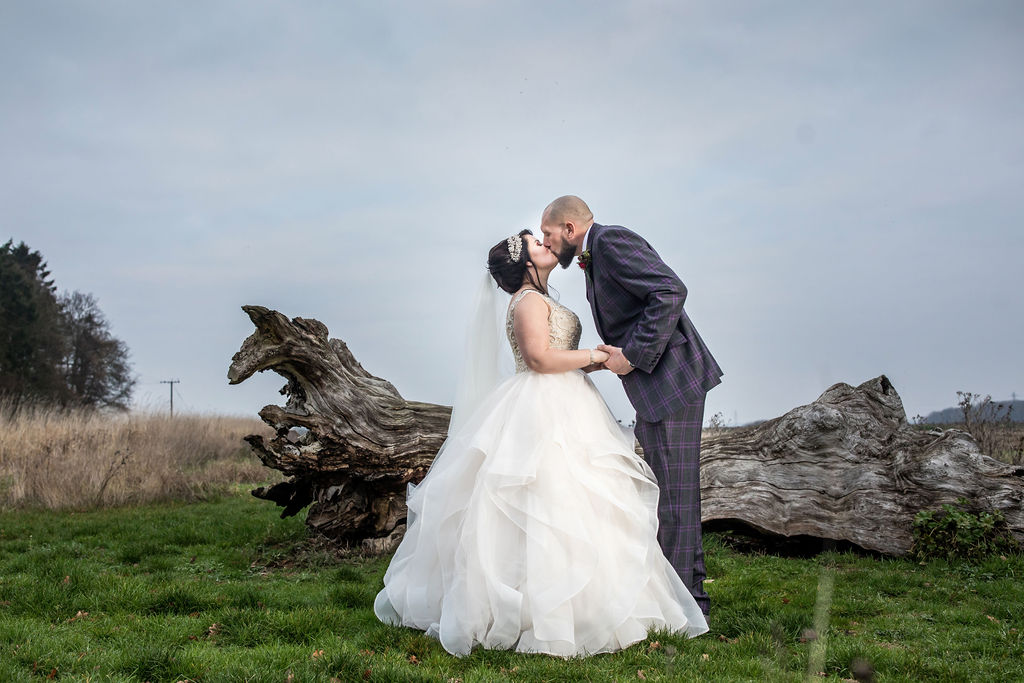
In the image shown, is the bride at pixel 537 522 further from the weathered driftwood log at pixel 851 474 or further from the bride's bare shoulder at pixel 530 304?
the weathered driftwood log at pixel 851 474

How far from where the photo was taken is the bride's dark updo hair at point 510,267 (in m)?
5.26

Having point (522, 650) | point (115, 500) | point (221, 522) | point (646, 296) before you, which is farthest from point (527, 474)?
point (115, 500)

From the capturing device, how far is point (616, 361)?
5.11 meters

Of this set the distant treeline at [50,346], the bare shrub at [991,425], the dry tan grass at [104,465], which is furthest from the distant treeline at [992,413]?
the distant treeline at [50,346]

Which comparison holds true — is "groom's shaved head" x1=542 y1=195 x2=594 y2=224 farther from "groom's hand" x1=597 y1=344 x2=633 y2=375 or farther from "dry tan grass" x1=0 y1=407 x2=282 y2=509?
"dry tan grass" x1=0 y1=407 x2=282 y2=509

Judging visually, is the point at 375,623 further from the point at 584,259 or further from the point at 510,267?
the point at 584,259

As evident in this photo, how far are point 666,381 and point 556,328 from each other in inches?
33.0

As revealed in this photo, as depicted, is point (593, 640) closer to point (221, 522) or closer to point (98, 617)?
point (98, 617)

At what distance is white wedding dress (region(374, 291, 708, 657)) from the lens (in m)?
4.40

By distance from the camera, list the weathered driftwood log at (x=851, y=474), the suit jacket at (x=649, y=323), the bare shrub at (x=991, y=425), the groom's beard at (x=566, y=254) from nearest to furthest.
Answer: the suit jacket at (x=649, y=323), the groom's beard at (x=566, y=254), the weathered driftwood log at (x=851, y=474), the bare shrub at (x=991, y=425)

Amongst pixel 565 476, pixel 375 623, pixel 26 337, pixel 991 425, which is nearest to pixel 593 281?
pixel 565 476

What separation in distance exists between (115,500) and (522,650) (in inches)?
394

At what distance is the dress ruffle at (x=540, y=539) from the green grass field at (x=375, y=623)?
0.57 feet

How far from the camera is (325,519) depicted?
8.40 m
